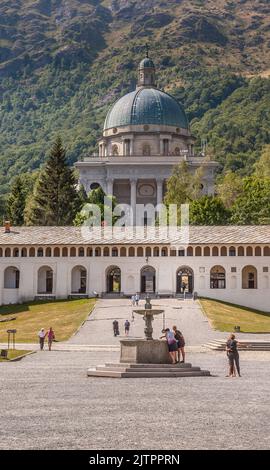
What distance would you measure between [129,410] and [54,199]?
77313mm

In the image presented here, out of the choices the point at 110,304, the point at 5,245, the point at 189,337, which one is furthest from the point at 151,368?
the point at 5,245

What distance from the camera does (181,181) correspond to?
100500mm

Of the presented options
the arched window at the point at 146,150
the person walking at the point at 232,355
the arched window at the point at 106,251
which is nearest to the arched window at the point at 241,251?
the arched window at the point at 106,251

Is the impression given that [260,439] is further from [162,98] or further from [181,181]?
[162,98]

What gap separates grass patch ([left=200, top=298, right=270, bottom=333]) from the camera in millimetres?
57344

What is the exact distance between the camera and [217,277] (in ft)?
256

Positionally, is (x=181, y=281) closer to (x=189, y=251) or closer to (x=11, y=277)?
(x=189, y=251)

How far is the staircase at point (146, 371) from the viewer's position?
31.2 metres

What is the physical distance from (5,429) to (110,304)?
165ft

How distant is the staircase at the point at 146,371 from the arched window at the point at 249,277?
46.6 metres

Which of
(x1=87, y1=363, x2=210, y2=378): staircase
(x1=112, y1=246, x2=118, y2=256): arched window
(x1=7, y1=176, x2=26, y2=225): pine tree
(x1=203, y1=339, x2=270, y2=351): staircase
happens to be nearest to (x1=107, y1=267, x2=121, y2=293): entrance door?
(x1=112, y1=246, x2=118, y2=256): arched window

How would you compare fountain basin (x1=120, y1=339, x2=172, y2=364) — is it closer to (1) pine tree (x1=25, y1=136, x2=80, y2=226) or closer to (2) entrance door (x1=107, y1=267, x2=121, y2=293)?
(2) entrance door (x1=107, y1=267, x2=121, y2=293)

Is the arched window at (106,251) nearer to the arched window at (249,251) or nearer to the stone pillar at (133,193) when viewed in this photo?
the arched window at (249,251)

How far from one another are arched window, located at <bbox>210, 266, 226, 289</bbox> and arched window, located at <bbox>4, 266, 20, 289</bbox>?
66.6 ft
